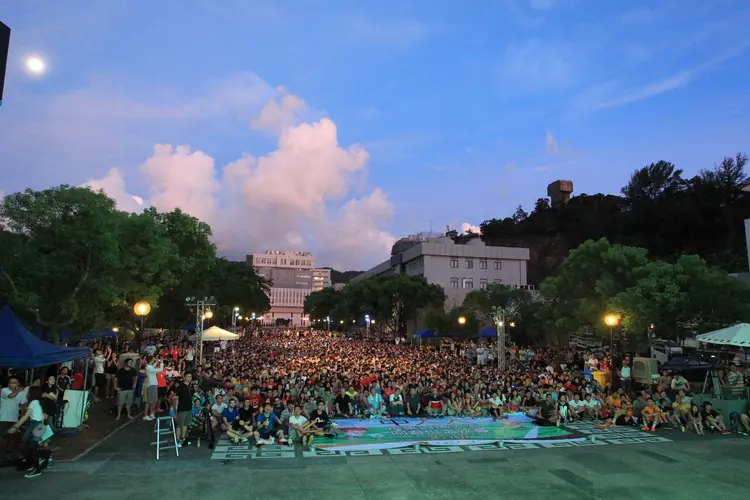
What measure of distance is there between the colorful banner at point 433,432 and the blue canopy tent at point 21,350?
19.9ft

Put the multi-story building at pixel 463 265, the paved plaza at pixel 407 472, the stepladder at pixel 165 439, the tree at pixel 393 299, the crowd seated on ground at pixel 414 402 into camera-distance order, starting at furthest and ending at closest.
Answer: the multi-story building at pixel 463 265, the tree at pixel 393 299, the crowd seated on ground at pixel 414 402, the stepladder at pixel 165 439, the paved plaza at pixel 407 472

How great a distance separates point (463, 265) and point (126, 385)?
56547 mm

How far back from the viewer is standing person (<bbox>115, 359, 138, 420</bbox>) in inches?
527

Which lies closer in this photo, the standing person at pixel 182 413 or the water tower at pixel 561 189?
the standing person at pixel 182 413

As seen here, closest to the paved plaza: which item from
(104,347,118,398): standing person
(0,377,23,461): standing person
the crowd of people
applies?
the crowd of people

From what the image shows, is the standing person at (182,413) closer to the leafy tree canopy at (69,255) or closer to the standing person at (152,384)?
the standing person at (152,384)

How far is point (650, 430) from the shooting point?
12906 mm

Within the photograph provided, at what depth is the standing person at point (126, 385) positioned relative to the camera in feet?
44.0

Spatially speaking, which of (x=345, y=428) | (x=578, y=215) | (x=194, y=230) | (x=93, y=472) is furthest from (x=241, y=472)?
(x=578, y=215)

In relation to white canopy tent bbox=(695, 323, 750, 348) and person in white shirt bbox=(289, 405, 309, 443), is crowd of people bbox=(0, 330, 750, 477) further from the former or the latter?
white canopy tent bbox=(695, 323, 750, 348)

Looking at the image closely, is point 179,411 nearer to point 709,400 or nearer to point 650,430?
point 650,430

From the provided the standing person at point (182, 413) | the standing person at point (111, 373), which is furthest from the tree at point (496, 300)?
the standing person at point (182, 413)

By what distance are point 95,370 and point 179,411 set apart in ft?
22.7

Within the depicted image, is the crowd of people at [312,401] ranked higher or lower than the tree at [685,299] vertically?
lower
